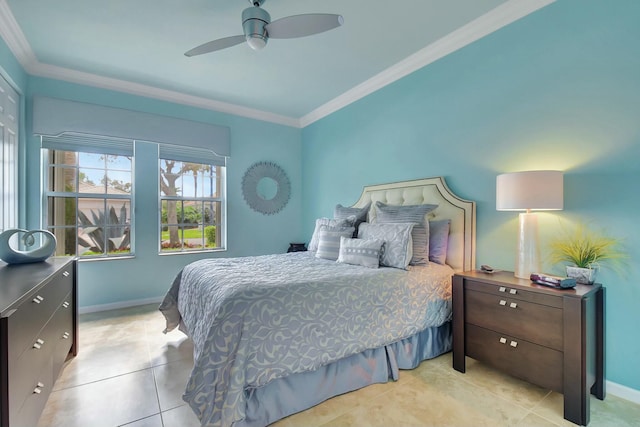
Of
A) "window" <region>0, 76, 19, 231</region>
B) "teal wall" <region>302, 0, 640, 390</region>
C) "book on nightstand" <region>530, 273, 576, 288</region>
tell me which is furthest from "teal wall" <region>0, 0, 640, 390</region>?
"book on nightstand" <region>530, 273, 576, 288</region>

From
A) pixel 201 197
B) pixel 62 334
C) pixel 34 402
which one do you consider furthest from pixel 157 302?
pixel 34 402

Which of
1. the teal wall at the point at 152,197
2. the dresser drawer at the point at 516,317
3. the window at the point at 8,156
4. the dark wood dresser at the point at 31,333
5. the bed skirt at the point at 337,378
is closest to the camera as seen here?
the dark wood dresser at the point at 31,333

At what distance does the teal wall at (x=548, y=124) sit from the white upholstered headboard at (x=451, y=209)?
0.26ft

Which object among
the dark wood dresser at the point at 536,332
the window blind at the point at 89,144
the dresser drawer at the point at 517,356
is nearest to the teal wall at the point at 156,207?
the window blind at the point at 89,144

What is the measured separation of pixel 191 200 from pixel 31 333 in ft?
9.41

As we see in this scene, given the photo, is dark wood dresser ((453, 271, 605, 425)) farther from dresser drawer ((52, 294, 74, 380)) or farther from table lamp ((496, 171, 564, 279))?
dresser drawer ((52, 294, 74, 380))

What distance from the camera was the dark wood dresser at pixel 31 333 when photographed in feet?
3.39

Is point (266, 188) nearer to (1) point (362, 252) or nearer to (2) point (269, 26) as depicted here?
(1) point (362, 252)

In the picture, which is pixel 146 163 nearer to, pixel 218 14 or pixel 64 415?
pixel 218 14

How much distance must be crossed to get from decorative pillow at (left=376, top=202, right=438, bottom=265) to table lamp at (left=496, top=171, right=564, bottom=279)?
624 mm

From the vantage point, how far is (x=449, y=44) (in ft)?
8.48

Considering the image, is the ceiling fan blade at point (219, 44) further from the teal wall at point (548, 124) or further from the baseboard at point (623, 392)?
the baseboard at point (623, 392)

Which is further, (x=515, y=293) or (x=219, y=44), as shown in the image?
(x=219, y=44)

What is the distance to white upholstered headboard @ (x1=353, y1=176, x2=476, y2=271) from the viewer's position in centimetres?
245
